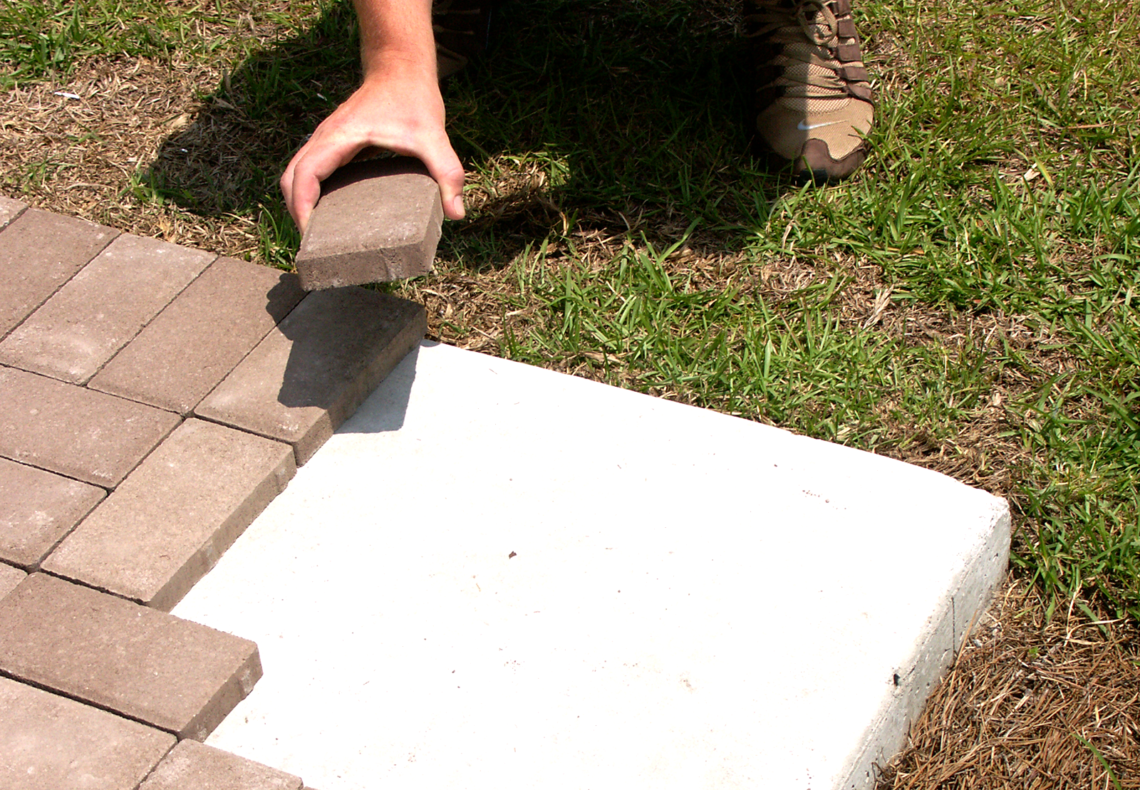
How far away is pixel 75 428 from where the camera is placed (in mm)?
2086

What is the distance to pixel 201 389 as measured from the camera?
7.06ft

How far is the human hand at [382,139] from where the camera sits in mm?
2137

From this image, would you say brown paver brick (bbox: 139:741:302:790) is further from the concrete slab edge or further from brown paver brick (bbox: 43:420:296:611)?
the concrete slab edge

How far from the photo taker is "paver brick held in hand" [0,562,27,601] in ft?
6.01

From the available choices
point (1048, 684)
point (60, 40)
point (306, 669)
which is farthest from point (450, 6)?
point (1048, 684)

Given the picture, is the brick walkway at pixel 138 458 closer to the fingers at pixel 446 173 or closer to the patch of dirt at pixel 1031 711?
the fingers at pixel 446 173

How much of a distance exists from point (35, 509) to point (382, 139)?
3.09 feet

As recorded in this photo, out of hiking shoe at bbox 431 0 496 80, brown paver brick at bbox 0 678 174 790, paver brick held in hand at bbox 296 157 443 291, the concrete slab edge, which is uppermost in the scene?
paver brick held in hand at bbox 296 157 443 291

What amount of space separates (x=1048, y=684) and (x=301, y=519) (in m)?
1.39

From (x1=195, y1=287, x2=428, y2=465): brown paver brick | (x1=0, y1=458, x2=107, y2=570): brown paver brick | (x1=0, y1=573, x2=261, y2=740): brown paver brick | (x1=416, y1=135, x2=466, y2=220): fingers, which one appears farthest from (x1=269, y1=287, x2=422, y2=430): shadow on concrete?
(x1=0, y1=573, x2=261, y2=740): brown paver brick

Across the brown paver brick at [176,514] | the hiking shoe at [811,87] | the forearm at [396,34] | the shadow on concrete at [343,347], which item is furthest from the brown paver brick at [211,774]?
the hiking shoe at [811,87]

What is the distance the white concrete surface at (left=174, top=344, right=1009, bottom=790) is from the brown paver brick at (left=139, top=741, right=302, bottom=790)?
0.07m

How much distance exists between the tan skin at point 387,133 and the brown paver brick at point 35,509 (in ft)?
2.16

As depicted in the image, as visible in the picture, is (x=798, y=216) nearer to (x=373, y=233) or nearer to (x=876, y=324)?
(x=876, y=324)
